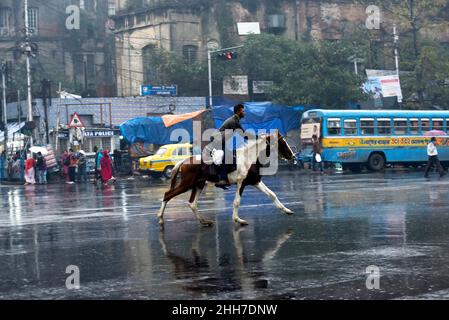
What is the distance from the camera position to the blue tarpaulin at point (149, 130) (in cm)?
4122

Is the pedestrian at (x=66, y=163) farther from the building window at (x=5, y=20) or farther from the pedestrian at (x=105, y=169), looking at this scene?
the building window at (x=5, y=20)

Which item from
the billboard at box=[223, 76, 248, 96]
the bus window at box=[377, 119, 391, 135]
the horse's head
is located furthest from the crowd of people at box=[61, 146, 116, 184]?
the horse's head

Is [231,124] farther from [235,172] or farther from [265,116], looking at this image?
[265,116]

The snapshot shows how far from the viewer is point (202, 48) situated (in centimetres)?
5534

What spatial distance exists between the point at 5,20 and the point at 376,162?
4021 centimetres

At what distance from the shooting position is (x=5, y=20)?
67.1 metres

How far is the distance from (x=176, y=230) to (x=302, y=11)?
1757 inches

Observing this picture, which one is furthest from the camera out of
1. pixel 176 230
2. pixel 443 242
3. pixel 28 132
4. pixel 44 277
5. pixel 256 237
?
pixel 28 132

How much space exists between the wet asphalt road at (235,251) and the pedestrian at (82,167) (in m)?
19.0

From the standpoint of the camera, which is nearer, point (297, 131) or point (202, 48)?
point (297, 131)

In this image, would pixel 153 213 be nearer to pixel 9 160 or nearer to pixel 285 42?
pixel 9 160

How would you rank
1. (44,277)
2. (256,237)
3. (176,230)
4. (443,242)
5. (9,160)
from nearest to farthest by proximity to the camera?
(44,277) → (443,242) → (256,237) → (176,230) → (9,160)

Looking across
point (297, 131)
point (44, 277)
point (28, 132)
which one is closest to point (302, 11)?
point (297, 131)

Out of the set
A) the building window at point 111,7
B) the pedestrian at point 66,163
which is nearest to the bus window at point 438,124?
the pedestrian at point 66,163
